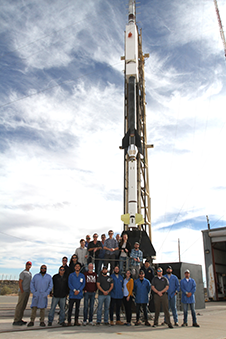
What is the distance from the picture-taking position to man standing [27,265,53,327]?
6004 millimetres

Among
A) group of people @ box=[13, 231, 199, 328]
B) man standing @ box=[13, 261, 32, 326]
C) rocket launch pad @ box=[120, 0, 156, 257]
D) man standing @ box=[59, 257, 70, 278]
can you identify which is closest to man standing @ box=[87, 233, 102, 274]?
A: group of people @ box=[13, 231, 199, 328]

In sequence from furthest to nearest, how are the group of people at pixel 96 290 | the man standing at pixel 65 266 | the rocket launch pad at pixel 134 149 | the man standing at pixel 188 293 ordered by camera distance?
the rocket launch pad at pixel 134 149
the man standing at pixel 188 293
the man standing at pixel 65 266
the group of people at pixel 96 290

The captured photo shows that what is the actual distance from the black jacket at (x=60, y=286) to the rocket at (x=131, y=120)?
7.65 meters

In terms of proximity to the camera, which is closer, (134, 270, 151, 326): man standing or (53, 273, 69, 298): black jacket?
(53, 273, 69, 298): black jacket

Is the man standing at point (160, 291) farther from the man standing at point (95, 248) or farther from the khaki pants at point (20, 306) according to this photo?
the khaki pants at point (20, 306)

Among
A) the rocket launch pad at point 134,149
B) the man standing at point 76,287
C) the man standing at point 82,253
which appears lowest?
the man standing at point 76,287

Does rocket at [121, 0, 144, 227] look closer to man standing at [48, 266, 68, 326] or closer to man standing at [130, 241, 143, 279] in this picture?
man standing at [130, 241, 143, 279]

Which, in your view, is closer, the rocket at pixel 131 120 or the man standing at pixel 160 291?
the man standing at pixel 160 291

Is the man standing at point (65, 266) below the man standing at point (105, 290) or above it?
above

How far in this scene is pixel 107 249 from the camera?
799 centimetres

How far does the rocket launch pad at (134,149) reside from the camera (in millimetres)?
13870

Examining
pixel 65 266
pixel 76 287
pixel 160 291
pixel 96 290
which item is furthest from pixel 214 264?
pixel 76 287

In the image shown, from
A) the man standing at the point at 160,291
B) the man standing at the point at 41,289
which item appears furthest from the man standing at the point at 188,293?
the man standing at the point at 41,289

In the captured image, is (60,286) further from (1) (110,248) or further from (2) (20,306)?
(1) (110,248)
